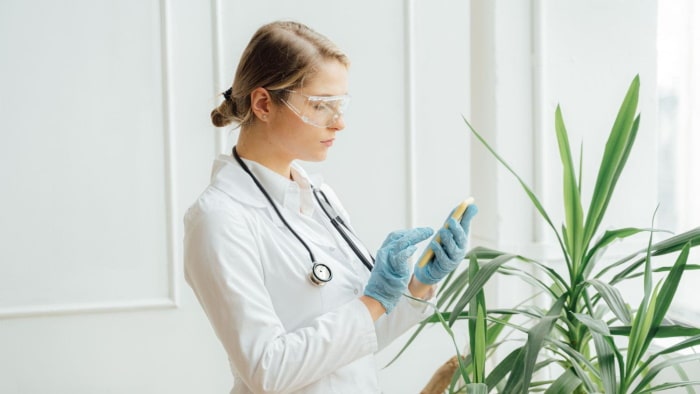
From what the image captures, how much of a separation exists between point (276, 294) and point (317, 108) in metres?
0.36

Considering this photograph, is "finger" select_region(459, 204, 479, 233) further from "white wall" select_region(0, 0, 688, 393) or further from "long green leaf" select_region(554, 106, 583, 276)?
"white wall" select_region(0, 0, 688, 393)

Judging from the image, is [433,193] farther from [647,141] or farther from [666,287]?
[666,287]

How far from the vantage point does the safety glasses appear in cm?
149

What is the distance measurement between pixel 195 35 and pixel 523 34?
106cm

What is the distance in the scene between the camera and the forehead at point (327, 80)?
1.49 m

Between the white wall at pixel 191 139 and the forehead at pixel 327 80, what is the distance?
1000 millimetres

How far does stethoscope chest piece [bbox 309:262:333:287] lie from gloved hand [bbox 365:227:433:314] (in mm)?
76

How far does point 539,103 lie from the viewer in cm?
259

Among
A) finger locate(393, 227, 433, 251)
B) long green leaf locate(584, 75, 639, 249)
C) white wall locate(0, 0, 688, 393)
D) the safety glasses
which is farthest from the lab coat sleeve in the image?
white wall locate(0, 0, 688, 393)

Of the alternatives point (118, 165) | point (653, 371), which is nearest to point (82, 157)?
point (118, 165)

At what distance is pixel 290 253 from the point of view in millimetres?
1464

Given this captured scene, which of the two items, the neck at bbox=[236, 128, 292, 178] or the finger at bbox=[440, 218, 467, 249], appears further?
the neck at bbox=[236, 128, 292, 178]

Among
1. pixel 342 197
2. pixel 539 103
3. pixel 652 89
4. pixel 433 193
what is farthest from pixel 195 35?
pixel 652 89

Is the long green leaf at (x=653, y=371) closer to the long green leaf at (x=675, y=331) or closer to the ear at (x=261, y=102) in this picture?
the long green leaf at (x=675, y=331)
